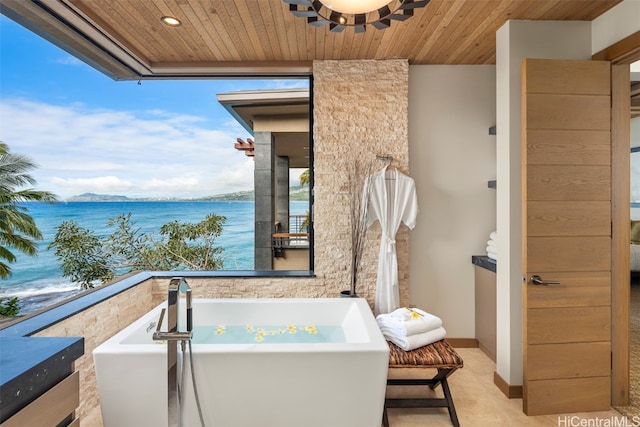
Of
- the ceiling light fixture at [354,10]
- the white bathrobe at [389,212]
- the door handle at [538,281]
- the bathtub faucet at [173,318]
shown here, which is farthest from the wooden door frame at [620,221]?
the bathtub faucet at [173,318]

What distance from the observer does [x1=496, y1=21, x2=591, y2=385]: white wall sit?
249cm

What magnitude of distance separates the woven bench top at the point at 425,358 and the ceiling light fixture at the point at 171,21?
278 centimetres

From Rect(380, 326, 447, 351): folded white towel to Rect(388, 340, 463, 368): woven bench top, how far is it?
31 millimetres

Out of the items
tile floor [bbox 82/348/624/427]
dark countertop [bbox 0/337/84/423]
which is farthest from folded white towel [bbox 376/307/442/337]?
dark countertop [bbox 0/337/84/423]

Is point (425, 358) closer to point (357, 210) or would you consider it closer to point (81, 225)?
point (357, 210)

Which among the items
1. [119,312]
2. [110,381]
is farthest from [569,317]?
[119,312]

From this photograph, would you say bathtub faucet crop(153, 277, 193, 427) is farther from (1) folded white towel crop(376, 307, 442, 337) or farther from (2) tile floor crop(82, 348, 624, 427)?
(1) folded white towel crop(376, 307, 442, 337)

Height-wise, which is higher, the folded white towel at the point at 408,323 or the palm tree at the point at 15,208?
the palm tree at the point at 15,208

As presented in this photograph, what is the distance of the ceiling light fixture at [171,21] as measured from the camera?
95.4 inches

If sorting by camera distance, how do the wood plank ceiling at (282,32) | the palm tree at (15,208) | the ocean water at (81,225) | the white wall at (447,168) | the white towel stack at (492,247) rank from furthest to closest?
the white wall at (447,168) < the white towel stack at (492,247) < the ocean water at (81,225) < the wood plank ceiling at (282,32) < the palm tree at (15,208)

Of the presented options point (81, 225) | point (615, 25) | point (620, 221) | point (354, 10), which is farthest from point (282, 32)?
point (81, 225)

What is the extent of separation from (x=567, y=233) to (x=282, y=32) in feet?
8.29

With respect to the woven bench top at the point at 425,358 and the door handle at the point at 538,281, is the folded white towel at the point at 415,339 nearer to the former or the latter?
the woven bench top at the point at 425,358

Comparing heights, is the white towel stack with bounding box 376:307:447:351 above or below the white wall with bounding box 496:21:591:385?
below
